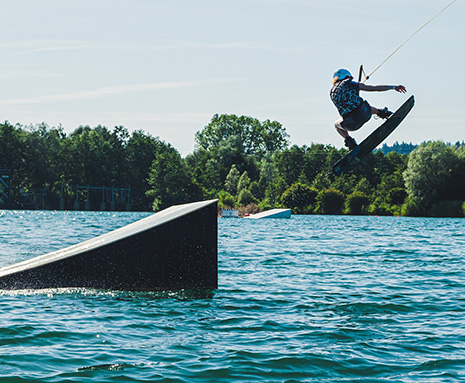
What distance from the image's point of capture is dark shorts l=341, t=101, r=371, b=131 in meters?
10.4

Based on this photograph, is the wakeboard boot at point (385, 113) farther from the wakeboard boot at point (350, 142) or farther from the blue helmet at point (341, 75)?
the blue helmet at point (341, 75)

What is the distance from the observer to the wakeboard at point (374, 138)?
1121 centimetres

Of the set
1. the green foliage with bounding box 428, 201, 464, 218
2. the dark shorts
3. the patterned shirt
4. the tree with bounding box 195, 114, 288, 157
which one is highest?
the tree with bounding box 195, 114, 288, 157

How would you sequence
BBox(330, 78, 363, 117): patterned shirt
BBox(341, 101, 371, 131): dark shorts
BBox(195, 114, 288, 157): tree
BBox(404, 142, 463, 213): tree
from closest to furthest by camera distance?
BBox(330, 78, 363, 117): patterned shirt
BBox(341, 101, 371, 131): dark shorts
BBox(404, 142, 463, 213): tree
BBox(195, 114, 288, 157): tree

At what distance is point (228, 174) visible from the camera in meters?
119

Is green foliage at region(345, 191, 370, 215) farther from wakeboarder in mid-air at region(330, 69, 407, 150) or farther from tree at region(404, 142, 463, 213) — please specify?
wakeboarder in mid-air at region(330, 69, 407, 150)

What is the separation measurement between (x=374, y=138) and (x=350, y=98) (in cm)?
148

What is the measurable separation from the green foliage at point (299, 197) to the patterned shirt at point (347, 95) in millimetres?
91694

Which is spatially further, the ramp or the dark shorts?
the ramp

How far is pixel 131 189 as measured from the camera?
123312 millimetres

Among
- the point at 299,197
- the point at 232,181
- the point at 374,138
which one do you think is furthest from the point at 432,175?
the point at 374,138

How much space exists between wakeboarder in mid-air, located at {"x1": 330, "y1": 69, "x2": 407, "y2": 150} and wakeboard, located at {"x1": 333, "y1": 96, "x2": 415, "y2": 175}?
2.44 ft

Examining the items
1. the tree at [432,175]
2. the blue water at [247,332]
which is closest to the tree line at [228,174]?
the tree at [432,175]

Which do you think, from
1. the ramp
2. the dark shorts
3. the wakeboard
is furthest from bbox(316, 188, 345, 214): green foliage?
the dark shorts
